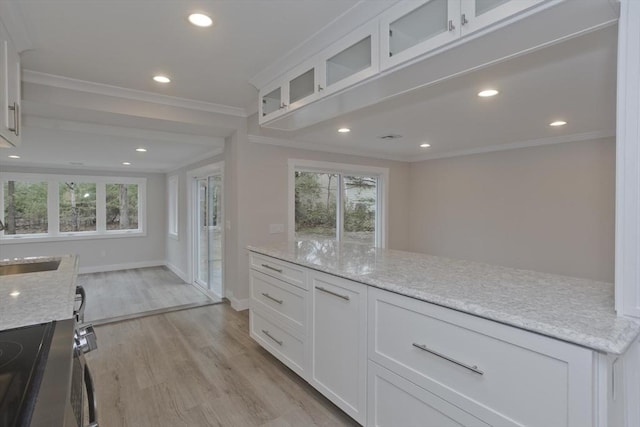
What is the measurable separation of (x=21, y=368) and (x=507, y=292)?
5.51 ft

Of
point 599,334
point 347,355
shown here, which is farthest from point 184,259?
point 599,334

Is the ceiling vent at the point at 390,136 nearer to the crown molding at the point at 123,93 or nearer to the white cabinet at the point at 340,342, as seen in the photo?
the crown molding at the point at 123,93

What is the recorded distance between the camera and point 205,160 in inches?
204

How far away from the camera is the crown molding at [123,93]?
8.98ft

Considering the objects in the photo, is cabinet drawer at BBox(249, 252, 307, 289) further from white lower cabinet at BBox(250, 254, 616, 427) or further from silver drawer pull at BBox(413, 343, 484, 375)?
silver drawer pull at BBox(413, 343, 484, 375)

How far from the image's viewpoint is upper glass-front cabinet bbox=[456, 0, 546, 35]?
1.21m

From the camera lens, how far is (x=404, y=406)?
1.53 metres

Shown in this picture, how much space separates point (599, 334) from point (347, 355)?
1.21 metres

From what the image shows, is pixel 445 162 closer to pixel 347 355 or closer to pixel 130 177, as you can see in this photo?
pixel 347 355

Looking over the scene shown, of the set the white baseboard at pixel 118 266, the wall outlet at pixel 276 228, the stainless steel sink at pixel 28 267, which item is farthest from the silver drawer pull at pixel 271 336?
the white baseboard at pixel 118 266

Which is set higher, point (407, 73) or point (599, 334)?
point (407, 73)

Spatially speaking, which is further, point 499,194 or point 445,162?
point 445,162

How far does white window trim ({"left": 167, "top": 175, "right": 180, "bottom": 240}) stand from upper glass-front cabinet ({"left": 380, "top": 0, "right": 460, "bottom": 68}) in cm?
568

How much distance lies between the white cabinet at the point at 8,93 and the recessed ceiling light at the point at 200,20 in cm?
102
